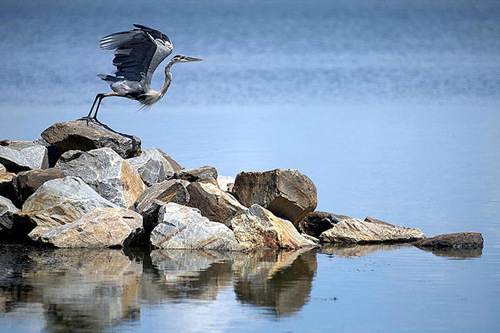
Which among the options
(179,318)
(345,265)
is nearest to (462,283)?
(345,265)

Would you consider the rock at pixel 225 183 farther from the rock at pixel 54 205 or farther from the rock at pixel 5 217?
the rock at pixel 5 217

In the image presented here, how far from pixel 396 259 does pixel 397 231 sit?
231 centimetres

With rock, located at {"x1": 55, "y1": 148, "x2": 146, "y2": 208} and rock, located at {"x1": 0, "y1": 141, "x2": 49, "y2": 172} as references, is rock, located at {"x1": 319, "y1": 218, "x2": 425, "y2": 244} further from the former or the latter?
rock, located at {"x1": 0, "y1": 141, "x2": 49, "y2": 172}

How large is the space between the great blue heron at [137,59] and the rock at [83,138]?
1.81 feet

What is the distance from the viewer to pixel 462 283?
29.4ft

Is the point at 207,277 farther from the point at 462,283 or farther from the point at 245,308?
the point at 462,283

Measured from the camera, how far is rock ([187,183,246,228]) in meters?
12.6

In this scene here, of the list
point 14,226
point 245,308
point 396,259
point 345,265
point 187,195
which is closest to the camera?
point 245,308

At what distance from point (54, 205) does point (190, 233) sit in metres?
2.23

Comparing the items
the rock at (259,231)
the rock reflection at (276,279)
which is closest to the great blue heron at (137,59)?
the rock at (259,231)

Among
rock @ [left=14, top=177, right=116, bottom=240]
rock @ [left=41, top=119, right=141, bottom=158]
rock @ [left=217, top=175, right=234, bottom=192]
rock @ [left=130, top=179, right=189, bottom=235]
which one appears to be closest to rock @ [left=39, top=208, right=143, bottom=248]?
rock @ [left=14, top=177, right=116, bottom=240]

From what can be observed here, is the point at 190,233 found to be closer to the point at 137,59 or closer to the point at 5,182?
the point at 5,182

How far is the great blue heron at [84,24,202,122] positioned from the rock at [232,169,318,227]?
334cm

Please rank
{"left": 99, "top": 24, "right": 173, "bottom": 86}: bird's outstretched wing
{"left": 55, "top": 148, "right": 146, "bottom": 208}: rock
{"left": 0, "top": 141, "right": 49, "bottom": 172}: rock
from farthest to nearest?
{"left": 99, "top": 24, "right": 173, "bottom": 86}: bird's outstretched wing, {"left": 0, "top": 141, "right": 49, "bottom": 172}: rock, {"left": 55, "top": 148, "right": 146, "bottom": 208}: rock
